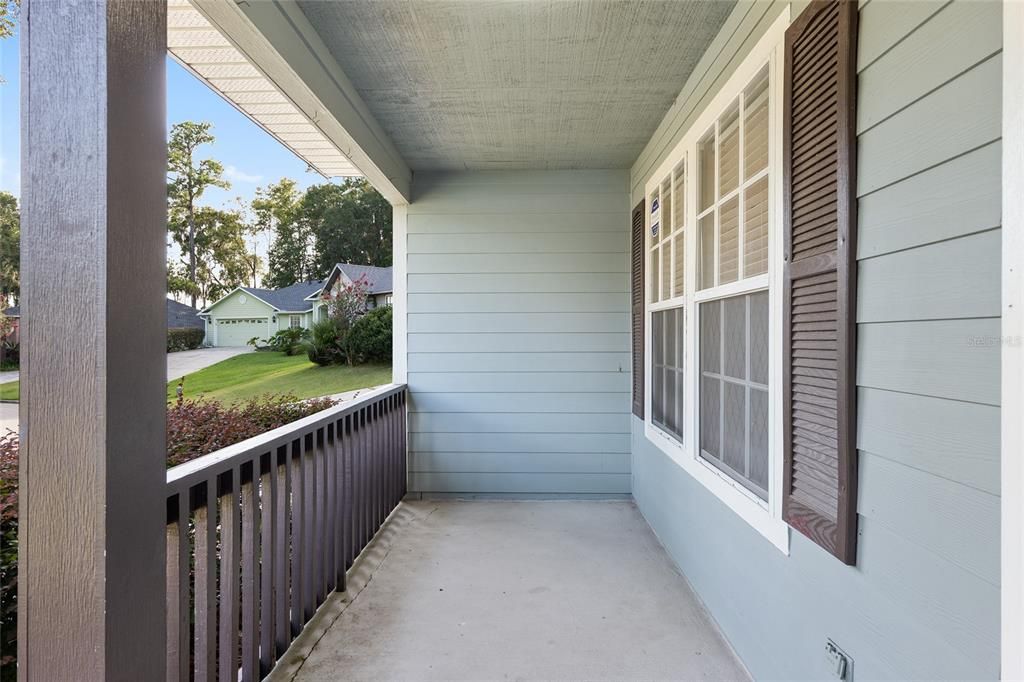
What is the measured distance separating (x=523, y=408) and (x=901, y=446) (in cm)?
317

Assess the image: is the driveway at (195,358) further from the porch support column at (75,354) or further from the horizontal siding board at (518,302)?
the horizontal siding board at (518,302)

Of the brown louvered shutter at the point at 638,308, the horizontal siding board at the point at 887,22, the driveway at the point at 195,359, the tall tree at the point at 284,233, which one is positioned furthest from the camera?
the tall tree at the point at 284,233

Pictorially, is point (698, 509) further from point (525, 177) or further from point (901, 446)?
point (525, 177)

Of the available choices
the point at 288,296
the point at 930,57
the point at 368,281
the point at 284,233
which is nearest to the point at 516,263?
the point at 930,57

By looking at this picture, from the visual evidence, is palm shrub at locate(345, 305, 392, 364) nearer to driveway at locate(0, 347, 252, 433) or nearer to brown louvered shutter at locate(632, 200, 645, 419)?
driveway at locate(0, 347, 252, 433)

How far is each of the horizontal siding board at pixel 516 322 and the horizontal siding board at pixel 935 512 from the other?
2.93 metres

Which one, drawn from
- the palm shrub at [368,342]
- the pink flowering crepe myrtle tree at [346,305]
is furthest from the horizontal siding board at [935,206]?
the pink flowering crepe myrtle tree at [346,305]

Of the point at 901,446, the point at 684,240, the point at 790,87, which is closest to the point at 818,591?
the point at 901,446

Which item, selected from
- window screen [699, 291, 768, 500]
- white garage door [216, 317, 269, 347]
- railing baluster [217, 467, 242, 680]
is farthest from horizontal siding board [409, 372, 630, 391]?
railing baluster [217, 467, 242, 680]

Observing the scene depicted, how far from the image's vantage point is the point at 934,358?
1068 mm

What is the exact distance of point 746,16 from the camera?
79.8 inches

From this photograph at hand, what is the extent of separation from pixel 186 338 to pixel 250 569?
269cm

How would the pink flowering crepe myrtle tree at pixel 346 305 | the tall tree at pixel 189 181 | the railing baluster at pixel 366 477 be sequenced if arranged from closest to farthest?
the railing baluster at pixel 366 477, the tall tree at pixel 189 181, the pink flowering crepe myrtle tree at pixel 346 305

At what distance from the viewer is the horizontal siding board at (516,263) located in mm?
4164
